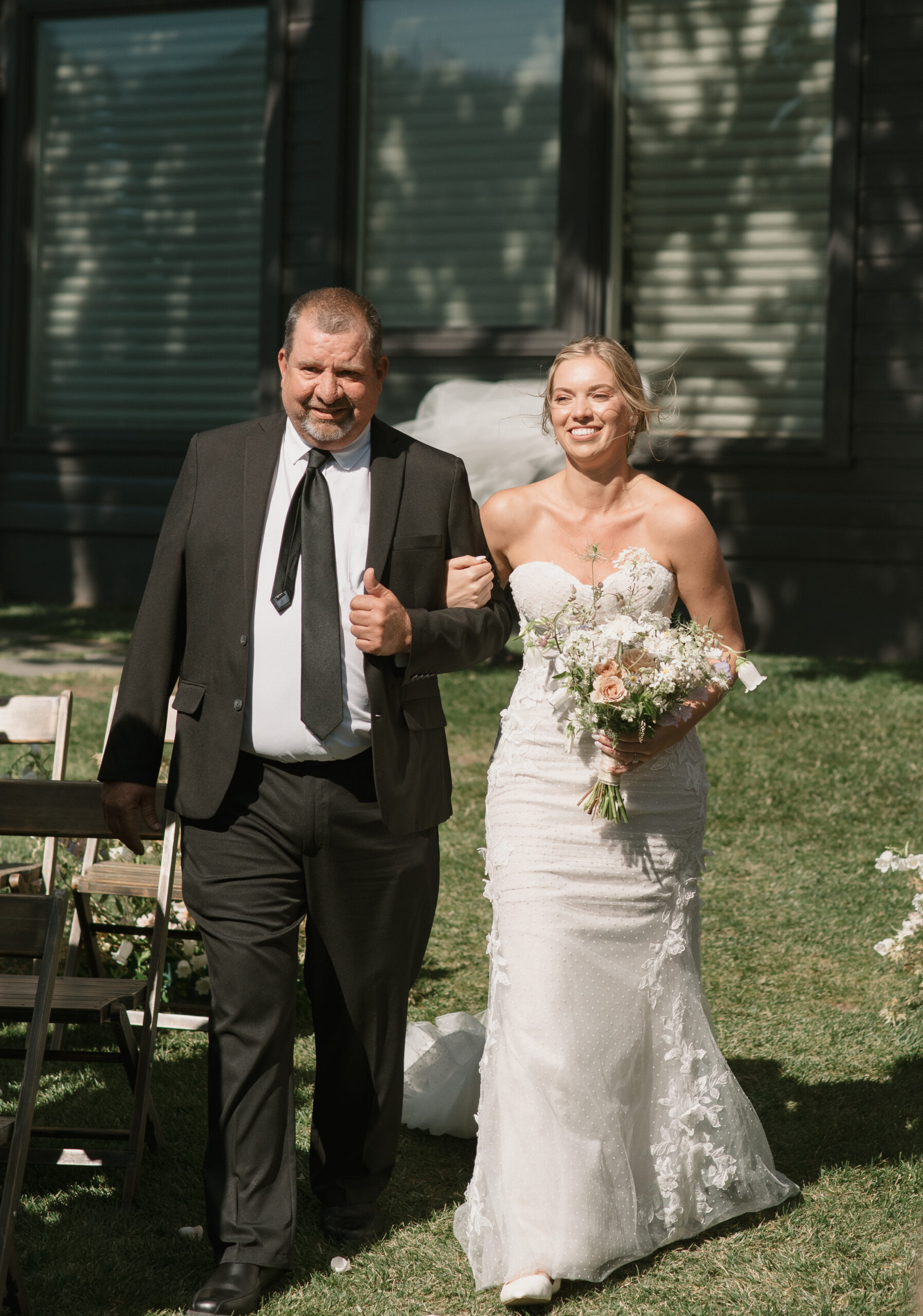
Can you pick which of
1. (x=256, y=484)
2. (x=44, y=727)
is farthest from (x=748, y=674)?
(x=44, y=727)

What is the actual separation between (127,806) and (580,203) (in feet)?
32.3

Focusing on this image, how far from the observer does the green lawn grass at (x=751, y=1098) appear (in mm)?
3773

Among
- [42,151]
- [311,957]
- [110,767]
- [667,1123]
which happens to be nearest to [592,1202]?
[667,1123]

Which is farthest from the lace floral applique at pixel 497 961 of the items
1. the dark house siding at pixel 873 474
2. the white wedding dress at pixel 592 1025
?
the dark house siding at pixel 873 474

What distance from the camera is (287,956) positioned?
374cm

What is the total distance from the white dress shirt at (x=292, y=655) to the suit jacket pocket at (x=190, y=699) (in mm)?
125

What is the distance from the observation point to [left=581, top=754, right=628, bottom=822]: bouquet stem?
13.1 feet

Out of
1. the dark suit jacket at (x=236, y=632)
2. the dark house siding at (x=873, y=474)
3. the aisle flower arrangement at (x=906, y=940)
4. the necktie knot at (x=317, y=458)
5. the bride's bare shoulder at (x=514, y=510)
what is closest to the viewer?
the dark suit jacket at (x=236, y=632)

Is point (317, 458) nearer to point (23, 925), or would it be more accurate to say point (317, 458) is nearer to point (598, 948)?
point (23, 925)

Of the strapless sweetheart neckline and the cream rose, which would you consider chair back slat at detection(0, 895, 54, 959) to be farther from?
the strapless sweetheart neckline

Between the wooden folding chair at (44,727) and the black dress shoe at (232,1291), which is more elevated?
the wooden folding chair at (44,727)

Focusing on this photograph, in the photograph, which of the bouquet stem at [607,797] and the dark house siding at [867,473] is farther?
the dark house siding at [867,473]

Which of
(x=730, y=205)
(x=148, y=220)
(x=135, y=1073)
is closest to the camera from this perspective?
(x=135, y=1073)

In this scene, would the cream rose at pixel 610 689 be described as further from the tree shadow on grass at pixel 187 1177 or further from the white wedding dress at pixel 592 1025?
the tree shadow on grass at pixel 187 1177
